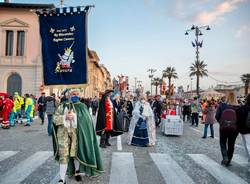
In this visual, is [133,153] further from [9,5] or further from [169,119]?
[9,5]

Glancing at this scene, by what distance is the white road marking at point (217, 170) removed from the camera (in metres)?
5.65

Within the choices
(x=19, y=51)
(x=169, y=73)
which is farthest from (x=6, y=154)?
(x=169, y=73)

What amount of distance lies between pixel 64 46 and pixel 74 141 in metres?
2.19

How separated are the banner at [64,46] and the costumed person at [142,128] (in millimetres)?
4480

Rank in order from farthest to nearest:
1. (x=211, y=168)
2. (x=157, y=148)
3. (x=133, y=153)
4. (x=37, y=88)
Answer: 1. (x=37, y=88)
2. (x=157, y=148)
3. (x=133, y=153)
4. (x=211, y=168)

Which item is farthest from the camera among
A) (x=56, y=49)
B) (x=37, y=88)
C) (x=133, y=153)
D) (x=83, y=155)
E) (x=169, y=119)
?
(x=37, y=88)

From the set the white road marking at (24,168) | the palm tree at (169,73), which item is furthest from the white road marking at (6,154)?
the palm tree at (169,73)

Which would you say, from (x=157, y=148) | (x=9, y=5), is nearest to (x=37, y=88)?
(x=9, y=5)

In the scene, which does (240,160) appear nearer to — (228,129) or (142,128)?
(228,129)

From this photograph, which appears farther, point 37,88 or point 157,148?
point 37,88

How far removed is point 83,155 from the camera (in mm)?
5203

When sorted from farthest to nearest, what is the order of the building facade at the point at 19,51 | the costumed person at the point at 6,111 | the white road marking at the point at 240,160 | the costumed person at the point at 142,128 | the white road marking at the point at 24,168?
the building facade at the point at 19,51 → the costumed person at the point at 6,111 → the costumed person at the point at 142,128 → the white road marking at the point at 240,160 → the white road marking at the point at 24,168

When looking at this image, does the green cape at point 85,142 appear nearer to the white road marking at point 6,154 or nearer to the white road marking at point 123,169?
the white road marking at point 123,169

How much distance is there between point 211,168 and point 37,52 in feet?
107
